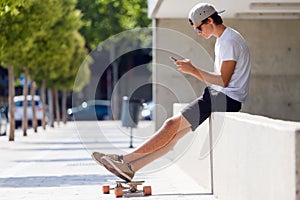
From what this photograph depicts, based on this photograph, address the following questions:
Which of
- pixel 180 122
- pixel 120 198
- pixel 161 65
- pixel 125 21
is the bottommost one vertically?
pixel 120 198

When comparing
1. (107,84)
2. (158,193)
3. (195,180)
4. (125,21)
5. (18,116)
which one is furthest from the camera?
(107,84)

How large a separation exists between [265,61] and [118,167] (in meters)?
12.3

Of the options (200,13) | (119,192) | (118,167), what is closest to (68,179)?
(119,192)

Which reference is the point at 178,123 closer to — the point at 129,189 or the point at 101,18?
the point at 129,189

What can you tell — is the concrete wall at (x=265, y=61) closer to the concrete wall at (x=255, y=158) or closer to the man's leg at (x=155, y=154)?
the concrete wall at (x=255, y=158)

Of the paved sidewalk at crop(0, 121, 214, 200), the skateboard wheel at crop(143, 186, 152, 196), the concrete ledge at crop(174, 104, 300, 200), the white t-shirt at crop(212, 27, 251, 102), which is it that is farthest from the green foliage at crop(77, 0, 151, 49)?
the white t-shirt at crop(212, 27, 251, 102)

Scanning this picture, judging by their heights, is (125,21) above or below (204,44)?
above

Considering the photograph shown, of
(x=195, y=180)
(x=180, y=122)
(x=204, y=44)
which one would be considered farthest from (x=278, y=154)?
(x=204, y=44)

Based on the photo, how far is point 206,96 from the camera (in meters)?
10.1

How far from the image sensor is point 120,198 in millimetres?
10289

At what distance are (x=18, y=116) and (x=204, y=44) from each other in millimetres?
28832

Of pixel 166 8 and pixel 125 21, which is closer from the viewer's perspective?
pixel 166 8

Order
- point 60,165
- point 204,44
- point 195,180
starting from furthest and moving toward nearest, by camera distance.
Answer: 1. point 204,44
2. point 60,165
3. point 195,180

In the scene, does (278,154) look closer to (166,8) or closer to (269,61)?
(166,8)
